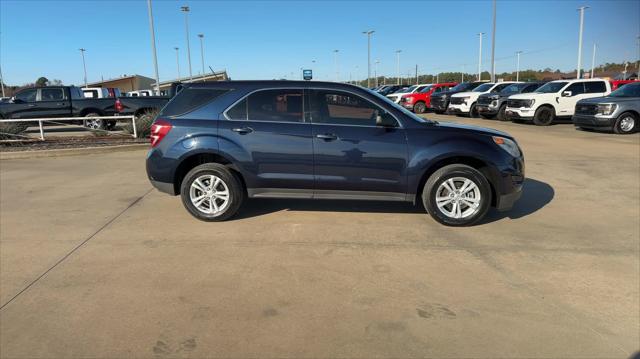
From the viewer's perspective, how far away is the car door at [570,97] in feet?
58.4

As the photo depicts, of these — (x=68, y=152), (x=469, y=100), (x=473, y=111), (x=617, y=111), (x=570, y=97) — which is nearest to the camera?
(x=68, y=152)

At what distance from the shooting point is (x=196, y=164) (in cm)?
570

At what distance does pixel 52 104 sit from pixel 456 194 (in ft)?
51.5

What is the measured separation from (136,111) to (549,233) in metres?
13.8

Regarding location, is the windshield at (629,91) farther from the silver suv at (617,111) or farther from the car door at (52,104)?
the car door at (52,104)

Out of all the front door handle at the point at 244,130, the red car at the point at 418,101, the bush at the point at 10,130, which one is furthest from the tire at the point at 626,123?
the bush at the point at 10,130

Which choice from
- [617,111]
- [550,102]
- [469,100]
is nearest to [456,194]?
[617,111]

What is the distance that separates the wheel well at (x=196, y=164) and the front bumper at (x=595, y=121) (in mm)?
13693

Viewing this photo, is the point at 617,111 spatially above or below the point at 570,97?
below

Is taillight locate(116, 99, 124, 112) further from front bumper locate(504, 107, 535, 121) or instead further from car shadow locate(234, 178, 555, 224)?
front bumper locate(504, 107, 535, 121)

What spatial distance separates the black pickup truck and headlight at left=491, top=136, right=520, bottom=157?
14.1m

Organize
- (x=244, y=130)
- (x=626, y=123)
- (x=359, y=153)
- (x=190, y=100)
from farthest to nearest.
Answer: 1. (x=626, y=123)
2. (x=190, y=100)
3. (x=244, y=130)
4. (x=359, y=153)

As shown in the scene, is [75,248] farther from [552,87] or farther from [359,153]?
[552,87]

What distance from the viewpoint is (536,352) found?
113 inches
